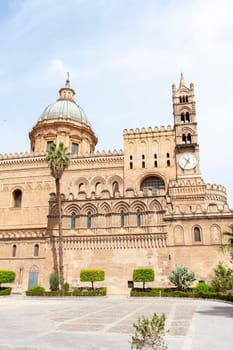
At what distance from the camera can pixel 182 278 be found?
1085 inches

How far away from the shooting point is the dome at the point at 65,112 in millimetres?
49719

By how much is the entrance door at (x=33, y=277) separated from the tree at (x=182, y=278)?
46.0ft

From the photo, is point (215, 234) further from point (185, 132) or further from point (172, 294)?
point (185, 132)

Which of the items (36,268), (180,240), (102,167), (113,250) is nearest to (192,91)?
(102,167)

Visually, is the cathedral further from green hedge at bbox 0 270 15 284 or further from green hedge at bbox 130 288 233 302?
green hedge at bbox 130 288 233 302

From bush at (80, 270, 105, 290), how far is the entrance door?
18.4 feet

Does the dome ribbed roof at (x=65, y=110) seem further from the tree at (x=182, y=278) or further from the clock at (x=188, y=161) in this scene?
the tree at (x=182, y=278)

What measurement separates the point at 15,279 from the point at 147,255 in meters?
13.8

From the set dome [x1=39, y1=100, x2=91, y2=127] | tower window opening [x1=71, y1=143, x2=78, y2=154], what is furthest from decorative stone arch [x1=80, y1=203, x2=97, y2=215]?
dome [x1=39, y1=100, x2=91, y2=127]

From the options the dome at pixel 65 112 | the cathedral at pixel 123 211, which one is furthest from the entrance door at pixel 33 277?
the dome at pixel 65 112

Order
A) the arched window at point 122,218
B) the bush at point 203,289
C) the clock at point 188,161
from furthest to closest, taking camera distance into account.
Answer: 1. the clock at point 188,161
2. the arched window at point 122,218
3. the bush at point 203,289

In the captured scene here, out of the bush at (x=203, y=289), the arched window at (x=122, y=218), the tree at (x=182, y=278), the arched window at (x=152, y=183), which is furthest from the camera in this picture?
the arched window at (x=152, y=183)

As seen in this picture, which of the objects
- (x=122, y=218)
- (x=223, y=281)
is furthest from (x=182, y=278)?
(x=122, y=218)

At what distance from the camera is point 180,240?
104 feet
